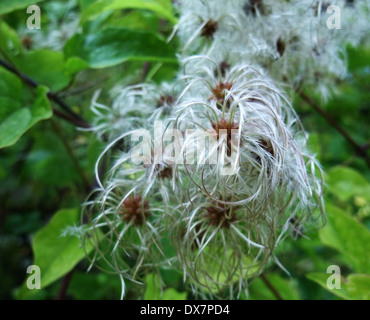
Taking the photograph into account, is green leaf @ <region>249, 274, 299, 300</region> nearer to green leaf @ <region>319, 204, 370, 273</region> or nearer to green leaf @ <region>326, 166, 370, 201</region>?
green leaf @ <region>319, 204, 370, 273</region>

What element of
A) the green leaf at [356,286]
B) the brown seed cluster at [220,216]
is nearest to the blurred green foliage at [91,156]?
the green leaf at [356,286]

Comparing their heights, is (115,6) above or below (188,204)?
above

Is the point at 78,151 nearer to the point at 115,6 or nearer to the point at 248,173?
the point at 115,6

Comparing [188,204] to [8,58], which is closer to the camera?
[188,204]

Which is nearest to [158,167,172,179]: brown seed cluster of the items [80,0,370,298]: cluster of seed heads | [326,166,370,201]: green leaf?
[80,0,370,298]: cluster of seed heads

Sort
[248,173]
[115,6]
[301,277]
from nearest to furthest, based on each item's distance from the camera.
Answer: [248,173]
[115,6]
[301,277]

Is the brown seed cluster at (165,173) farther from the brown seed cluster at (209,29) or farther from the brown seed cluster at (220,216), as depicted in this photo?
the brown seed cluster at (209,29)
